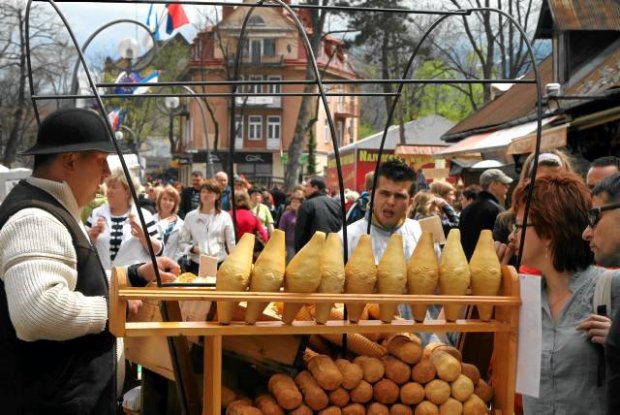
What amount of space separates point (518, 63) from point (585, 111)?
62.5 feet

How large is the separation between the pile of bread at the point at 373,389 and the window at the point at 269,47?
55.7 metres

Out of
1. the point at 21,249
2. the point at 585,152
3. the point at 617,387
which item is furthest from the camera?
the point at 585,152

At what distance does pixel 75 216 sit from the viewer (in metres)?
3.03

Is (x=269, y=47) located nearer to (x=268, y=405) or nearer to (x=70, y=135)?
(x=70, y=135)

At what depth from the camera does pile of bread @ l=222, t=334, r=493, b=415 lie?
266cm

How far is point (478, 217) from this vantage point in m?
7.72

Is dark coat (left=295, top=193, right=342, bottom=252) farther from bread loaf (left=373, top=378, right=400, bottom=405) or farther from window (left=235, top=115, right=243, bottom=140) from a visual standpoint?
bread loaf (left=373, top=378, right=400, bottom=405)

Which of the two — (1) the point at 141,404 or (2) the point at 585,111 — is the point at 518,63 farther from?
(1) the point at 141,404

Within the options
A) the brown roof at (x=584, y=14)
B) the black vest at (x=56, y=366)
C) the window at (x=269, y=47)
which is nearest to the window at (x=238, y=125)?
the black vest at (x=56, y=366)

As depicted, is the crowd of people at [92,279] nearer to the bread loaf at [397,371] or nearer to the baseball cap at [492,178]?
the bread loaf at [397,371]

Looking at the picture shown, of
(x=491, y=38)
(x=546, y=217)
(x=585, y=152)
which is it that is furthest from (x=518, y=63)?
(x=546, y=217)

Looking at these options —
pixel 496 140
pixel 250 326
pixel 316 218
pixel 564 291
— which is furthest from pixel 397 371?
pixel 496 140

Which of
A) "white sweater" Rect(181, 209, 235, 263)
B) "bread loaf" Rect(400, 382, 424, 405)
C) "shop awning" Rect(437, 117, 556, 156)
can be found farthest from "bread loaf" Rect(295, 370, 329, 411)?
"shop awning" Rect(437, 117, 556, 156)

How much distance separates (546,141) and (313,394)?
775 cm
